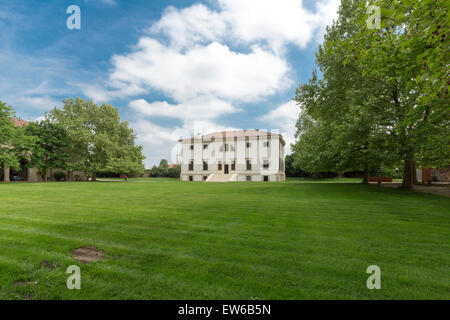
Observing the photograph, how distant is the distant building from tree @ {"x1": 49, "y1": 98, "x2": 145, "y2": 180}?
11.4 metres

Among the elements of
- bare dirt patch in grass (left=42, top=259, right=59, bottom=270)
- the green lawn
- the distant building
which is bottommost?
the green lawn

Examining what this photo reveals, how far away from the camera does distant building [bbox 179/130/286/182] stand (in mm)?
43213

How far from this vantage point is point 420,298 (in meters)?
2.61

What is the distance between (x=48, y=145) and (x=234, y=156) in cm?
3369

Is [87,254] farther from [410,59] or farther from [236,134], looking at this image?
[236,134]

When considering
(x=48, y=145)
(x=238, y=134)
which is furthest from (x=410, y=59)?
(x=48, y=145)

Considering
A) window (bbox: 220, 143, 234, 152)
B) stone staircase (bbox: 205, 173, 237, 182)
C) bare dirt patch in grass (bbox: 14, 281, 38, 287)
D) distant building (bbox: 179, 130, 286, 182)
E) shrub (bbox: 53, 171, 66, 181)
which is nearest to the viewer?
bare dirt patch in grass (bbox: 14, 281, 38, 287)

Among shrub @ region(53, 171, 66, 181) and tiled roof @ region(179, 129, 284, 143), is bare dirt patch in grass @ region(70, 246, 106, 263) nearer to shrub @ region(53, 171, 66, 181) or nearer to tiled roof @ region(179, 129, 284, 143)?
tiled roof @ region(179, 129, 284, 143)

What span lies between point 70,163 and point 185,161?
21.4 m

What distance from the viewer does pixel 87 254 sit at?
396 cm

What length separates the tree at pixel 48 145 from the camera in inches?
1356

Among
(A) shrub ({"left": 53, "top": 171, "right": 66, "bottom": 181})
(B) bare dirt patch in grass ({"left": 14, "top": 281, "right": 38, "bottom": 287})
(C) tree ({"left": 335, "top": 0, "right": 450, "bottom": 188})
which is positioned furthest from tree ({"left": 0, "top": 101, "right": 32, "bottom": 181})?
(C) tree ({"left": 335, "top": 0, "right": 450, "bottom": 188})
